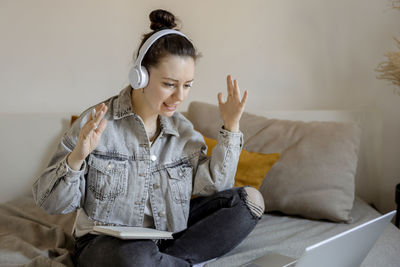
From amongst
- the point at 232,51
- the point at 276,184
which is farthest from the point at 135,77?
the point at 232,51

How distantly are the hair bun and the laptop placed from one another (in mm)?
790

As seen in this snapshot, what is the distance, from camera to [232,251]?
131 cm

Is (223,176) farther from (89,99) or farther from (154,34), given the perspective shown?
(89,99)

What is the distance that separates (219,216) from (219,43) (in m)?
1.16

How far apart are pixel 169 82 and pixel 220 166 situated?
1.03ft

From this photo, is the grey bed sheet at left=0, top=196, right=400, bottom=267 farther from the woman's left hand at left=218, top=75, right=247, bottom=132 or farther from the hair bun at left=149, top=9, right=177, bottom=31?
the hair bun at left=149, top=9, right=177, bottom=31

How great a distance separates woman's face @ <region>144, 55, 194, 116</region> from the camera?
1.18m

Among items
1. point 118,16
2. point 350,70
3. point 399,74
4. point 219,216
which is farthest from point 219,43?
point 219,216

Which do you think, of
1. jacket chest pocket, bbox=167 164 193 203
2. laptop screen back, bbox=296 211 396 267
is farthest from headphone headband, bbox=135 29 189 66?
laptop screen back, bbox=296 211 396 267

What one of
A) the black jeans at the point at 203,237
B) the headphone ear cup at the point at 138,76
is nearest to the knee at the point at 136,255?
the black jeans at the point at 203,237

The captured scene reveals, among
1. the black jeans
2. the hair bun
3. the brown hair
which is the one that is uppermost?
the hair bun

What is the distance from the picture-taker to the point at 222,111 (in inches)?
50.9

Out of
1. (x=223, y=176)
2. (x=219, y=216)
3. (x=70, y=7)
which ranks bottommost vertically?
(x=219, y=216)

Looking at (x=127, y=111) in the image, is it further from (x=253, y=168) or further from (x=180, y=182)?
(x=253, y=168)
